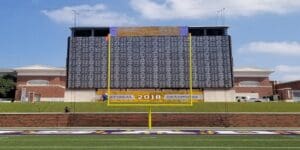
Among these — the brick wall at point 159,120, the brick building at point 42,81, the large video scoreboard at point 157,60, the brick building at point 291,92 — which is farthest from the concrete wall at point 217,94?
the brick wall at point 159,120

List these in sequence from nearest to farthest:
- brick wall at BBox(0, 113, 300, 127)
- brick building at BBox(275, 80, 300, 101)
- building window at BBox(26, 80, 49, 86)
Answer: brick wall at BBox(0, 113, 300, 127), brick building at BBox(275, 80, 300, 101), building window at BBox(26, 80, 49, 86)

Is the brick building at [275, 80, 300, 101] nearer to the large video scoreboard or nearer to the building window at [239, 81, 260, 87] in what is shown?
the building window at [239, 81, 260, 87]

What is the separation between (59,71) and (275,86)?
54949 mm

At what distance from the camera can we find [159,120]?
24.4 m

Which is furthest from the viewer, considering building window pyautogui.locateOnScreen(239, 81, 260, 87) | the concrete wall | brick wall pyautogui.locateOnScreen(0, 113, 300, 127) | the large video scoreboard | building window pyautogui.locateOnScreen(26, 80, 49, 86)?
building window pyautogui.locateOnScreen(239, 81, 260, 87)

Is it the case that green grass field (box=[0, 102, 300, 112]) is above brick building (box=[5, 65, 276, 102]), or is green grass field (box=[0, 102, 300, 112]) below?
below

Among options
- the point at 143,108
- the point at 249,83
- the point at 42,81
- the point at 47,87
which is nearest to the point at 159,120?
the point at 143,108

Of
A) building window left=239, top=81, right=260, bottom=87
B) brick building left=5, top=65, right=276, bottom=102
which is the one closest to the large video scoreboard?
brick building left=5, top=65, right=276, bottom=102

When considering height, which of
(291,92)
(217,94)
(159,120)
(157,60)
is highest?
(157,60)

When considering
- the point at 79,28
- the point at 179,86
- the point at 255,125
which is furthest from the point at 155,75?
the point at 255,125

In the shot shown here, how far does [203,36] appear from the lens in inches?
3226

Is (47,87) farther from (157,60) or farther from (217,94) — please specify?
(217,94)

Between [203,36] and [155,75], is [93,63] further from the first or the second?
[203,36]

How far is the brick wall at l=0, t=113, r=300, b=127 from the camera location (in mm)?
24172
